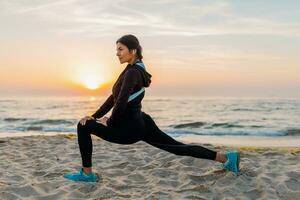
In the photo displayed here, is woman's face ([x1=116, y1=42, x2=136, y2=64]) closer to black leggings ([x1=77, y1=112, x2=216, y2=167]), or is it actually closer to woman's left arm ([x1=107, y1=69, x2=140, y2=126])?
woman's left arm ([x1=107, y1=69, x2=140, y2=126])

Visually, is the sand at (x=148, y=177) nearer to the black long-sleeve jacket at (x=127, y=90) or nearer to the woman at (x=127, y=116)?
the woman at (x=127, y=116)

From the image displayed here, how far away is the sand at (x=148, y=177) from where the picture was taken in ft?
16.2

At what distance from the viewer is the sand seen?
4.93 metres

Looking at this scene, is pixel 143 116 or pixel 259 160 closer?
pixel 143 116

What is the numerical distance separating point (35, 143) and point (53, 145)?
62 cm

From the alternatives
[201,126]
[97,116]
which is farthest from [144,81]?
[201,126]

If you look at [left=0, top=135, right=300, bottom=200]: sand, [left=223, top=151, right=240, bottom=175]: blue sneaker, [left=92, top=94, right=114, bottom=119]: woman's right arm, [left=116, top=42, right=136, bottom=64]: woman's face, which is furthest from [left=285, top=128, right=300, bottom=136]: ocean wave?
[left=116, top=42, right=136, bottom=64]: woman's face

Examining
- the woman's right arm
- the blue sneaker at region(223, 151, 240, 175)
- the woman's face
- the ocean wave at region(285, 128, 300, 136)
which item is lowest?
the ocean wave at region(285, 128, 300, 136)

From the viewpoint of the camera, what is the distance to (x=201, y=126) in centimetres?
2158

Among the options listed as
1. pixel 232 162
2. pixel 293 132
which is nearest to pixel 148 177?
pixel 232 162

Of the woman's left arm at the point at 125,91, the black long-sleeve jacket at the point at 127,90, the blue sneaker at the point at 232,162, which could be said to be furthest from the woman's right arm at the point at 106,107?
the blue sneaker at the point at 232,162

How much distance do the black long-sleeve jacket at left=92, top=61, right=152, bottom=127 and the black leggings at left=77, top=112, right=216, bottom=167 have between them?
0.13 metres

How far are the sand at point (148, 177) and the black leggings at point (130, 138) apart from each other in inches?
16.4

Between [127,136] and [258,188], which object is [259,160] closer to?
[258,188]
